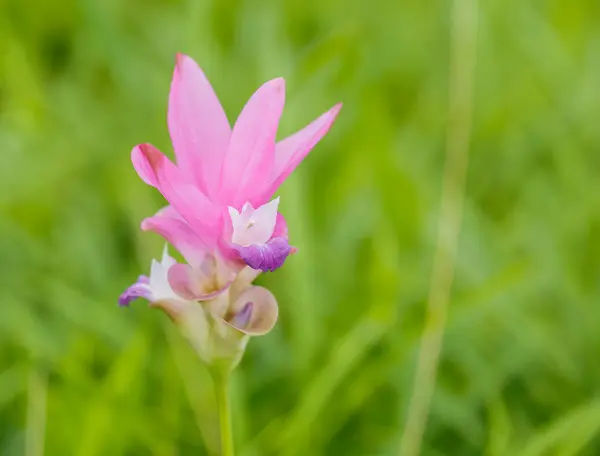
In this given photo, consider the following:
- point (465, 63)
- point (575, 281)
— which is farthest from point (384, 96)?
point (575, 281)

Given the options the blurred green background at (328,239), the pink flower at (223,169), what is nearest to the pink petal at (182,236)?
the pink flower at (223,169)

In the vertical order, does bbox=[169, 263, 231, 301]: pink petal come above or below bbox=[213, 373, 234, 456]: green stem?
above

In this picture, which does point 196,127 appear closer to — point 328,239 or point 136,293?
point 136,293

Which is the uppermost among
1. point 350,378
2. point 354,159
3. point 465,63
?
point 465,63

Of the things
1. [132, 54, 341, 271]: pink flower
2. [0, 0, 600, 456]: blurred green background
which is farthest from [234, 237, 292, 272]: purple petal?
[0, 0, 600, 456]: blurred green background

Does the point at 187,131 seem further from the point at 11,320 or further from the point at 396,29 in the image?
the point at 396,29

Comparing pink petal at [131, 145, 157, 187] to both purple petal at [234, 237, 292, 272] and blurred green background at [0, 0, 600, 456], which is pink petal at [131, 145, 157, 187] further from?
blurred green background at [0, 0, 600, 456]

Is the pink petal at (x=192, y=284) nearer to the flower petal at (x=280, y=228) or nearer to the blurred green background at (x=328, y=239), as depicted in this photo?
the flower petal at (x=280, y=228)
